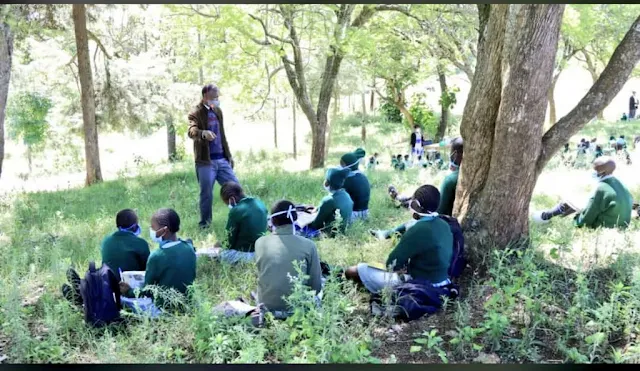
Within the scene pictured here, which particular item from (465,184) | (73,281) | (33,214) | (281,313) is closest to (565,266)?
(465,184)

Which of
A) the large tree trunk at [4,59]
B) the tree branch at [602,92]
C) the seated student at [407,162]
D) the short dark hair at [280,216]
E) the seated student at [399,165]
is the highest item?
the large tree trunk at [4,59]

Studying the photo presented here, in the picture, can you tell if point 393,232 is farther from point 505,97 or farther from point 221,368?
point 221,368

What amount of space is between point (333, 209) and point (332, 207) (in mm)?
27

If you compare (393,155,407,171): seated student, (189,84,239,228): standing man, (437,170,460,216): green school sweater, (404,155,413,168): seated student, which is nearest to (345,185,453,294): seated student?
(437,170,460,216): green school sweater

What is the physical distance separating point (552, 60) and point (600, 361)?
246 cm

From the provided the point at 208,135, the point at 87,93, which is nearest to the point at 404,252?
the point at 208,135

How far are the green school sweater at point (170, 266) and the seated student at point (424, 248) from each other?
5.28 feet

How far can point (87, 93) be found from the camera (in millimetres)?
11312

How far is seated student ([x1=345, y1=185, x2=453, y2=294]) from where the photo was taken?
13.8 ft

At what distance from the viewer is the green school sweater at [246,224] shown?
5.25 m

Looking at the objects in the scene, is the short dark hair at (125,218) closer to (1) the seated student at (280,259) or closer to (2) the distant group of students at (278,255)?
(2) the distant group of students at (278,255)

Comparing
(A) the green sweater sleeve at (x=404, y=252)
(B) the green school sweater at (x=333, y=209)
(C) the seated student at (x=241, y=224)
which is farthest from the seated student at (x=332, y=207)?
(A) the green sweater sleeve at (x=404, y=252)

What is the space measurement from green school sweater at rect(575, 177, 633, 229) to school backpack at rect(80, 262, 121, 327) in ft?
16.2

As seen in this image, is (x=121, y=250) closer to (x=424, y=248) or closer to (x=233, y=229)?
(x=233, y=229)
